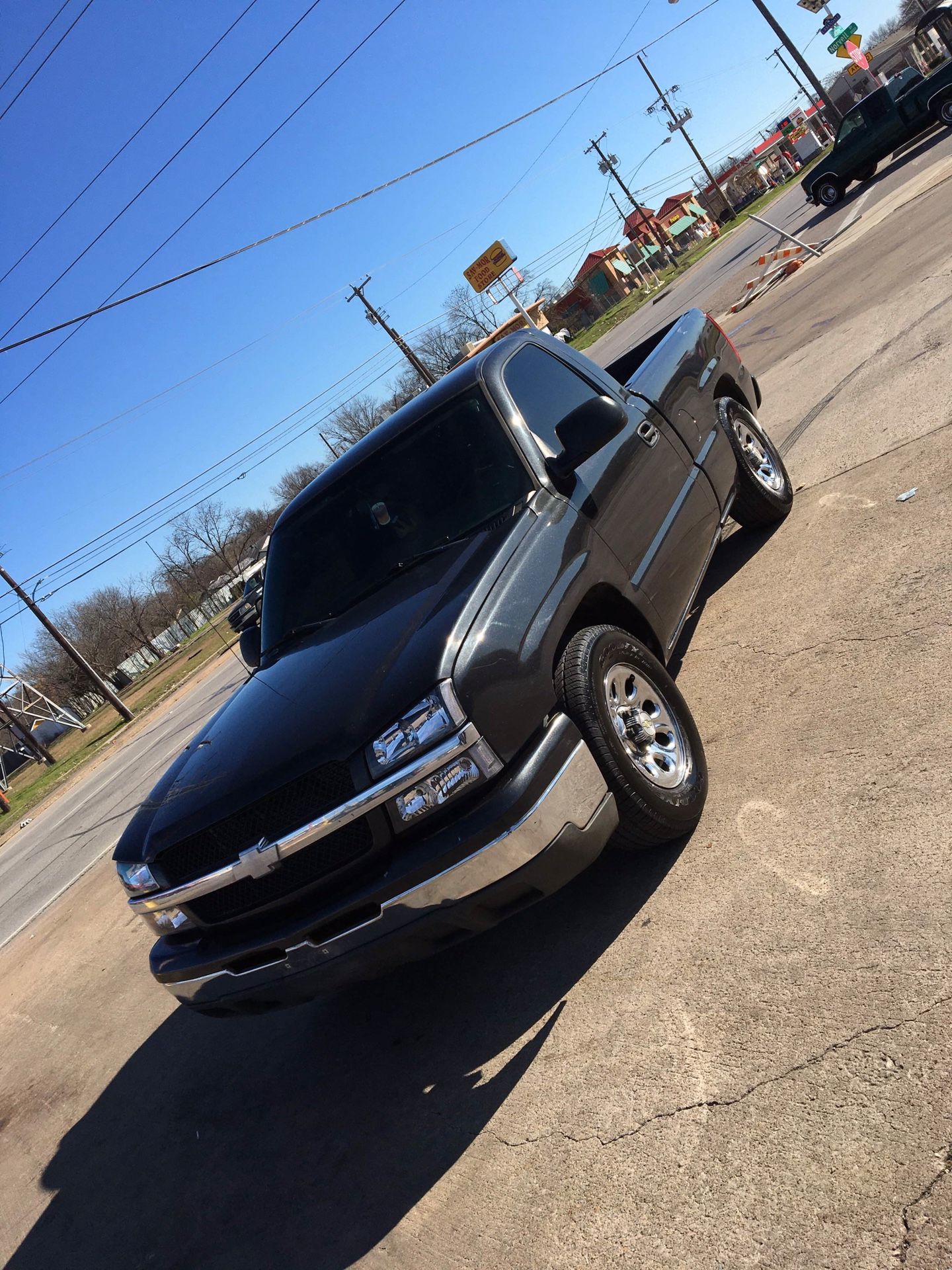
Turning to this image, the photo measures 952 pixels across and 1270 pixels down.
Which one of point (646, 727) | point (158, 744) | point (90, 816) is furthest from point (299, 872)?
point (158, 744)

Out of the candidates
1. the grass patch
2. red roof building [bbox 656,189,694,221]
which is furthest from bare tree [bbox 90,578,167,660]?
red roof building [bbox 656,189,694,221]

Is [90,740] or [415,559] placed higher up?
[415,559]

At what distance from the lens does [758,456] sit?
607 cm

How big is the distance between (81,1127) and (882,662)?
4.17 meters

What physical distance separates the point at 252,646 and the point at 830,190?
2654cm

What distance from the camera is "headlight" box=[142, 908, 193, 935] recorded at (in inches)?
136

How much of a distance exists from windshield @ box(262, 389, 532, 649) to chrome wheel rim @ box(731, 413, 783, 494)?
2.28 meters

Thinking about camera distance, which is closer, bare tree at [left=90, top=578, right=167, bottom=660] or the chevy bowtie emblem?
the chevy bowtie emblem

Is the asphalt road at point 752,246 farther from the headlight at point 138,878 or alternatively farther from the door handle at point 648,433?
the headlight at point 138,878

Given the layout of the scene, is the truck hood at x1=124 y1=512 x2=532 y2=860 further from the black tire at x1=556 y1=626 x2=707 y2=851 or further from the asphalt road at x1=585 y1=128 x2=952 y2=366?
the asphalt road at x1=585 y1=128 x2=952 y2=366

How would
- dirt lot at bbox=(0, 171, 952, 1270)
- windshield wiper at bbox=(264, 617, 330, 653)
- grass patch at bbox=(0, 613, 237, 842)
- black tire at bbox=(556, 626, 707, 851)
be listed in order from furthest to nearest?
grass patch at bbox=(0, 613, 237, 842), windshield wiper at bbox=(264, 617, 330, 653), black tire at bbox=(556, 626, 707, 851), dirt lot at bbox=(0, 171, 952, 1270)

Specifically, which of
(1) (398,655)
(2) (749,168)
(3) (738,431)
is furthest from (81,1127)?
(2) (749,168)

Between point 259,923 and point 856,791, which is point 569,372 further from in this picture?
point 259,923

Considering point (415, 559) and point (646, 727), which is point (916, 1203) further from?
point (415, 559)
